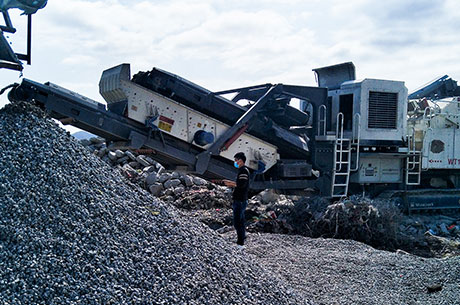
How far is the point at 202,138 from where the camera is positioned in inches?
309

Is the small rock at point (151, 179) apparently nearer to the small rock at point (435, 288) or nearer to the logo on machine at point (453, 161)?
the logo on machine at point (453, 161)

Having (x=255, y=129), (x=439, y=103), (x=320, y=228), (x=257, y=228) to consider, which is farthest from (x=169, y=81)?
(x=439, y=103)

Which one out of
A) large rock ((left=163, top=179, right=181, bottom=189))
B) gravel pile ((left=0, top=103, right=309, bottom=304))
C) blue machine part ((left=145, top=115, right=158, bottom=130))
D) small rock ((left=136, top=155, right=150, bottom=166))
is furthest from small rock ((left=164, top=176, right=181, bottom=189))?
gravel pile ((left=0, top=103, right=309, bottom=304))

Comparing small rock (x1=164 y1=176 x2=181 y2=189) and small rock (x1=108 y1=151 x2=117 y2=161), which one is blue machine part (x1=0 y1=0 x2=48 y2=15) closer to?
small rock (x1=164 y1=176 x2=181 y2=189)

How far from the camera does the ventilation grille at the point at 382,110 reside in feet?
29.9

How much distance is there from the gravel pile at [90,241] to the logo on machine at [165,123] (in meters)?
Result: 2.72

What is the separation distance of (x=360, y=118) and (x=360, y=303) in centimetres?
483

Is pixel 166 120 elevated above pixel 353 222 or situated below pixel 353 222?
above

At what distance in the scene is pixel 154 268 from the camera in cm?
371

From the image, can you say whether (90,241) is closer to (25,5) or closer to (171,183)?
(25,5)

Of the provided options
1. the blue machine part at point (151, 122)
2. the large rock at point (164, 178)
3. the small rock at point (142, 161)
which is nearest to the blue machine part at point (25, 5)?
the blue machine part at point (151, 122)

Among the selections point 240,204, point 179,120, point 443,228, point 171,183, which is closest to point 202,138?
point 179,120

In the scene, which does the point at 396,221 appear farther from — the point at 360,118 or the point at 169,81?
the point at 169,81

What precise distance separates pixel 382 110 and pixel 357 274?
4.39 metres
